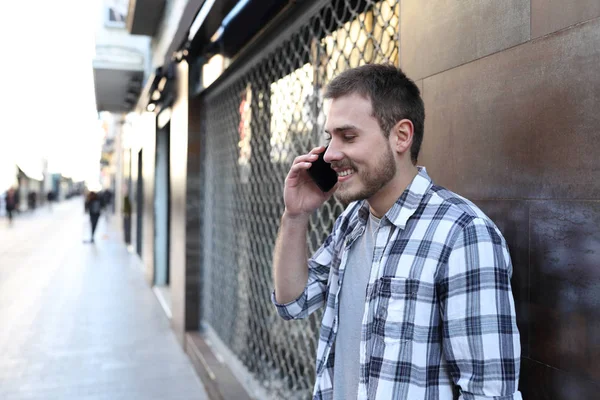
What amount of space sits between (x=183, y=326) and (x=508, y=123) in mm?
5367

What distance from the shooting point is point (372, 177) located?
1.55m

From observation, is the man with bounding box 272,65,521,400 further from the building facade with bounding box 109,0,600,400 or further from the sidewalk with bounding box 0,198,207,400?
the sidewalk with bounding box 0,198,207,400

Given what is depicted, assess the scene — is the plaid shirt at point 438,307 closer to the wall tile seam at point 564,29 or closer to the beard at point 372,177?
the beard at point 372,177

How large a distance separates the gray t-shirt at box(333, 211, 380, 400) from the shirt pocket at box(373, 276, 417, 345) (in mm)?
211

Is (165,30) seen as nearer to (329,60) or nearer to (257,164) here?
(257,164)

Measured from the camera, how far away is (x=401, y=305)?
1.41 meters

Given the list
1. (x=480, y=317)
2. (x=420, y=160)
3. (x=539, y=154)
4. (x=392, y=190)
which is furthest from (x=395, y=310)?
(x=420, y=160)

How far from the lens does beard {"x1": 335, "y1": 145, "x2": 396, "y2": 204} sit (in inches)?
Result: 61.1

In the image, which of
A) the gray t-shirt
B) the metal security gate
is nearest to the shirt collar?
the gray t-shirt

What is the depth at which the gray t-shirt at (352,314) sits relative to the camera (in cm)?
169

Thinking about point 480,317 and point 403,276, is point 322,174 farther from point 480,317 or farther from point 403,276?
point 480,317

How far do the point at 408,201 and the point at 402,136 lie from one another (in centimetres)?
20

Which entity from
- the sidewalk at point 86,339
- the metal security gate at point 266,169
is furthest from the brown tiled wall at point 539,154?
the sidewalk at point 86,339

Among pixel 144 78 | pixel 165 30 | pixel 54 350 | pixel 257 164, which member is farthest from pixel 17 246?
pixel 257 164
